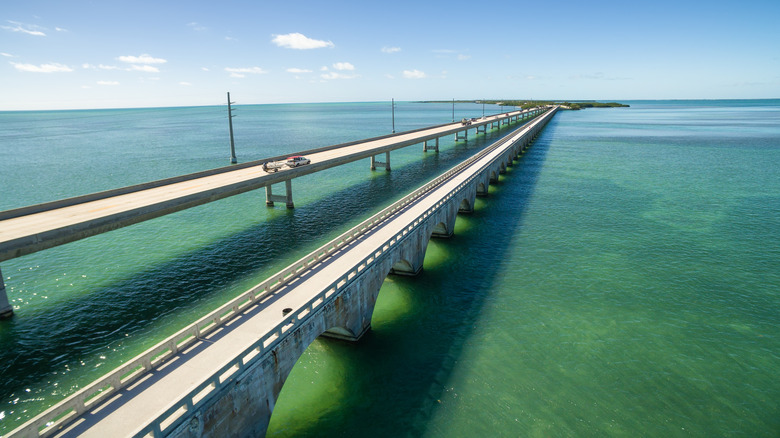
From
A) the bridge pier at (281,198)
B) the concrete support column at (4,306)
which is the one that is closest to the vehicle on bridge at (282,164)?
the bridge pier at (281,198)

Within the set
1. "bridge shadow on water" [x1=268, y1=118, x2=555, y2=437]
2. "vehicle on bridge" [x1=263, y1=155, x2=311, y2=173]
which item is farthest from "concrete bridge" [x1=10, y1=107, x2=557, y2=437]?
"vehicle on bridge" [x1=263, y1=155, x2=311, y2=173]

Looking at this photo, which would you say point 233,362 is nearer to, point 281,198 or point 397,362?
point 397,362

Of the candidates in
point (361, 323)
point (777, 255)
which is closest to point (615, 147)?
point (777, 255)

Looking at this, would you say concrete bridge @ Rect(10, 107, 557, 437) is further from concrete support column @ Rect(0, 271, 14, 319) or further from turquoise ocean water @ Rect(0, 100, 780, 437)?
concrete support column @ Rect(0, 271, 14, 319)

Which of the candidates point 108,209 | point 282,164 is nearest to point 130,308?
point 108,209

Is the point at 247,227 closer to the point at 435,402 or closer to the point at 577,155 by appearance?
the point at 435,402
